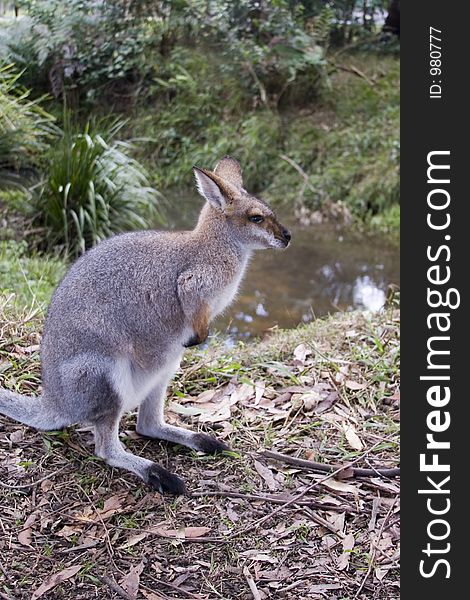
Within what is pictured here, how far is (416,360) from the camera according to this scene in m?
2.79

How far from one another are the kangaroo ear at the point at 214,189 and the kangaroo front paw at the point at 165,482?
1.18 meters

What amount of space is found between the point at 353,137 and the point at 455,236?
6535 millimetres

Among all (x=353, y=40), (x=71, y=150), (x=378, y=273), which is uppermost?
(x=353, y=40)

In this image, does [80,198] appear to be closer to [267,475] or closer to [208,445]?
[208,445]

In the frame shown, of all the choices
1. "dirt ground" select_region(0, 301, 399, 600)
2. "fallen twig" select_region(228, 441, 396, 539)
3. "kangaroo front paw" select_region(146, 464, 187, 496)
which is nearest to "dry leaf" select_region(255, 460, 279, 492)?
"dirt ground" select_region(0, 301, 399, 600)

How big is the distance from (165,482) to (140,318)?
0.69m

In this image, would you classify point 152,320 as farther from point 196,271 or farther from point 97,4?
point 97,4

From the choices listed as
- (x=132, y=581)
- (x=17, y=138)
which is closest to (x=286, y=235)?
(x=132, y=581)

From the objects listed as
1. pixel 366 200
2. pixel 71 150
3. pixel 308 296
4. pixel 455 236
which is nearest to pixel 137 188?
pixel 71 150

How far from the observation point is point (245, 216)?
10.7ft

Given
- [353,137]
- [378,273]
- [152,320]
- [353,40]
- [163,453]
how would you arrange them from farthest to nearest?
[353,40]
[353,137]
[378,273]
[163,453]
[152,320]

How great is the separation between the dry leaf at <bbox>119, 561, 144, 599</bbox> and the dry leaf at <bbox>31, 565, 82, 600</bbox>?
0.18m

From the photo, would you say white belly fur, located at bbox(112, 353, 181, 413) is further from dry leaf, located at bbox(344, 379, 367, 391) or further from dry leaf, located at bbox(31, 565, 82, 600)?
dry leaf, located at bbox(344, 379, 367, 391)

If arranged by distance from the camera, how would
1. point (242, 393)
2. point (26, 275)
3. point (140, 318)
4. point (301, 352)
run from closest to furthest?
point (140, 318) < point (242, 393) < point (301, 352) < point (26, 275)
